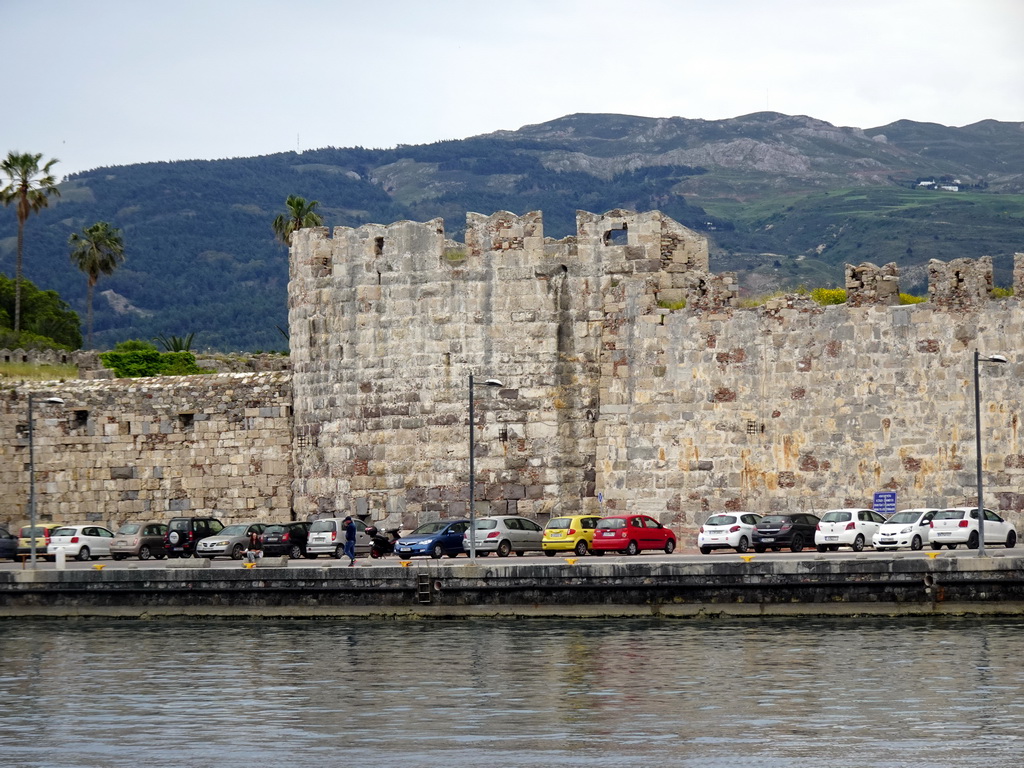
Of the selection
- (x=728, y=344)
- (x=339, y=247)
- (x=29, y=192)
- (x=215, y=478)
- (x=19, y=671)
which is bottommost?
(x=19, y=671)

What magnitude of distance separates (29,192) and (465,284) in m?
48.5

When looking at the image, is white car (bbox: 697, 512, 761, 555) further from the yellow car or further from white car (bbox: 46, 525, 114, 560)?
white car (bbox: 46, 525, 114, 560)

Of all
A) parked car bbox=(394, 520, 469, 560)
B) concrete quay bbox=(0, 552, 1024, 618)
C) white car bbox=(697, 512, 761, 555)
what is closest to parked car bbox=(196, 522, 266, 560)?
concrete quay bbox=(0, 552, 1024, 618)

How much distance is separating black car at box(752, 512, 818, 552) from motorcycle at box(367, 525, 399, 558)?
9.84 m

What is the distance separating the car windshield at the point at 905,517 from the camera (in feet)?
141

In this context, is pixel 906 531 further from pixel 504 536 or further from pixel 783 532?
pixel 504 536

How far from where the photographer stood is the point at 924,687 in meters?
28.9

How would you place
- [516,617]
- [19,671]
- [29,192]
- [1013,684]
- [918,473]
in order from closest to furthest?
[1013,684], [19,671], [516,617], [918,473], [29,192]

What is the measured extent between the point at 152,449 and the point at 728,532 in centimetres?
2051

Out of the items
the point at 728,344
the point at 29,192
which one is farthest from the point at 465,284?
the point at 29,192

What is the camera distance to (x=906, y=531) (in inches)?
1677

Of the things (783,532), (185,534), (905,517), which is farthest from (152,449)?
(905,517)

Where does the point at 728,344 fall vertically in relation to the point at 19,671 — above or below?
above

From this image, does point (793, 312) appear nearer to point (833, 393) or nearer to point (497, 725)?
point (833, 393)
